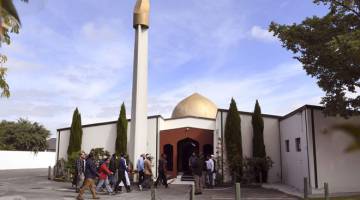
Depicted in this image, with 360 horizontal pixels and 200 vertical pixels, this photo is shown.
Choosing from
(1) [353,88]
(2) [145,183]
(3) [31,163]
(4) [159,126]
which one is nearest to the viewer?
(1) [353,88]

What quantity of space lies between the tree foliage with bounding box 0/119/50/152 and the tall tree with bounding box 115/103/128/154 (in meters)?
27.5

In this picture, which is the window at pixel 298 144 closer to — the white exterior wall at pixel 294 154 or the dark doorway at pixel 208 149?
the white exterior wall at pixel 294 154

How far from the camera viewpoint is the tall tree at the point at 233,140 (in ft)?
78.5

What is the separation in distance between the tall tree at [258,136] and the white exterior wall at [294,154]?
1234 mm

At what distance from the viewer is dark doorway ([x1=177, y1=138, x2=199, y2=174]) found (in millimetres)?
29538

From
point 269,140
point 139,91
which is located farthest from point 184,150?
point 139,91

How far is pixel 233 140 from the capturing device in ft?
82.6

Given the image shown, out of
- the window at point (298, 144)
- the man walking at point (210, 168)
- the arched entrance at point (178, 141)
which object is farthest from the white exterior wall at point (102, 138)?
the window at point (298, 144)

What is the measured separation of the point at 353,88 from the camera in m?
15.4

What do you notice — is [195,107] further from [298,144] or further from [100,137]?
[298,144]

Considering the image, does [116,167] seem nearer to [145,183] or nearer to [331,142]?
[145,183]

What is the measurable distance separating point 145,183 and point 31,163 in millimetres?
33222

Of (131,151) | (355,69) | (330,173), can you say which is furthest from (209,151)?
(355,69)

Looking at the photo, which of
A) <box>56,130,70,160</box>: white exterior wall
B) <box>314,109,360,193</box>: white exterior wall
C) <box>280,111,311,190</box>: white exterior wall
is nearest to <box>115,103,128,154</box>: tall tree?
<box>56,130,70,160</box>: white exterior wall
